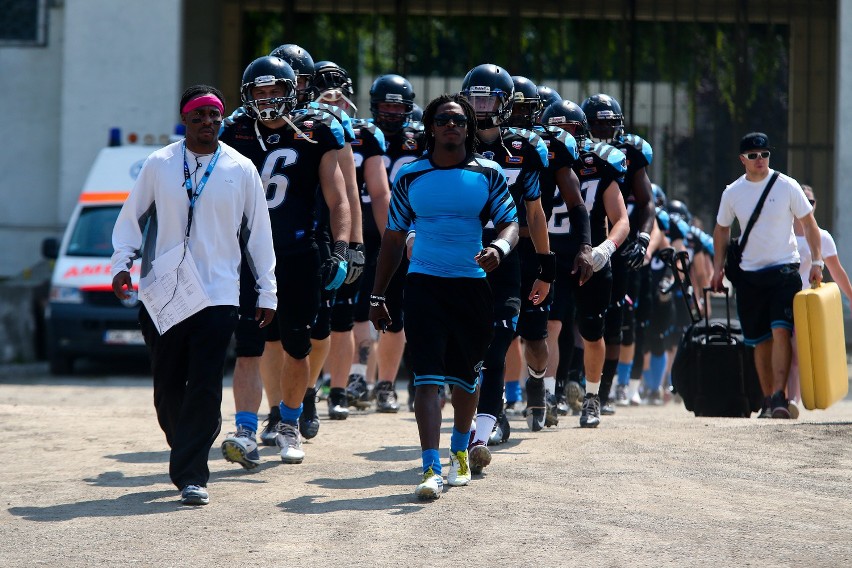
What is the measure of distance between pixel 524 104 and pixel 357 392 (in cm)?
272

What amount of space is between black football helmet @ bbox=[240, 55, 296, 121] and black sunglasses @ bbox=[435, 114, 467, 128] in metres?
1.10

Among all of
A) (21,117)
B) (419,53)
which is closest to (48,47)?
(21,117)

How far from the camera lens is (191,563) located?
5789mm

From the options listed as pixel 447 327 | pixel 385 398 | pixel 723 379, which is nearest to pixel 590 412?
pixel 385 398

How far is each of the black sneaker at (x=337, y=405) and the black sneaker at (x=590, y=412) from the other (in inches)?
64.8

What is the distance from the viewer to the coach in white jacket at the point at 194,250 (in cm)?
711

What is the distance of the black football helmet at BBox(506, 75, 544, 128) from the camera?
376 inches

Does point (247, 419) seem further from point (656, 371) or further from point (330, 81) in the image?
point (656, 371)

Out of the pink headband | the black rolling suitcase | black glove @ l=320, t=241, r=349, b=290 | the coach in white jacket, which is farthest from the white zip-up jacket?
the black rolling suitcase

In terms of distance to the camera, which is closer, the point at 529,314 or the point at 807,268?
the point at 529,314

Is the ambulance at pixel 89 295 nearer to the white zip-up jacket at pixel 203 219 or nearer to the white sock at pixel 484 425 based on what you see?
the white sock at pixel 484 425

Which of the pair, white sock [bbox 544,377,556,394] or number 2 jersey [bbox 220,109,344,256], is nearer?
number 2 jersey [bbox 220,109,344,256]

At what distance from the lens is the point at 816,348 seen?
1080 centimetres

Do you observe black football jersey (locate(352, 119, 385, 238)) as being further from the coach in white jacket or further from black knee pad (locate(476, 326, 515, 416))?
the coach in white jacket
